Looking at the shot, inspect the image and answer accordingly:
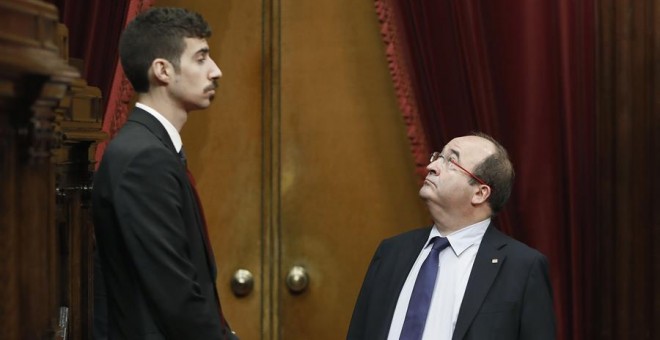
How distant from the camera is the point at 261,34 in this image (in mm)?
3469

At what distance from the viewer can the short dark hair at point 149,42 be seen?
6.77 ft

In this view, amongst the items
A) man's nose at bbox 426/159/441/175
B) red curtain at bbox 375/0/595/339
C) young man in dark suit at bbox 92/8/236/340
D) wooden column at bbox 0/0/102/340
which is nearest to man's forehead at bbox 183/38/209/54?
young man in dark suit at bbox 92/8/236/340

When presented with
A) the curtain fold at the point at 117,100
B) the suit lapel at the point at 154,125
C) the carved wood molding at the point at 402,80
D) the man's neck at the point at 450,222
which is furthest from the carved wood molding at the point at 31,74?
the carved wood molding at the point at 402,80

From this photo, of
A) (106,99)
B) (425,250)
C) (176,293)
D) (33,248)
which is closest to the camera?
(33,248)

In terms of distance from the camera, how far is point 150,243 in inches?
73.4

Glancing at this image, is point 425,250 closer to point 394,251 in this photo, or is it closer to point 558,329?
point 394,251

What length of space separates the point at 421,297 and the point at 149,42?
3.32ft

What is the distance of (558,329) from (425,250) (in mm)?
750

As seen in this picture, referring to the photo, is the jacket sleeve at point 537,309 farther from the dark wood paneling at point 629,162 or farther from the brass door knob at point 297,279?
the brass door knob at point 297,279

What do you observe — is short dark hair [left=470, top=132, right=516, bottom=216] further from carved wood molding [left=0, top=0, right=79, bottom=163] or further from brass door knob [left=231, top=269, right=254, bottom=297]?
carved wood molding [left=0, top=0, right=79, bottom=163]

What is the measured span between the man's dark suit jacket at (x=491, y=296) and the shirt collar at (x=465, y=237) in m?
0.02

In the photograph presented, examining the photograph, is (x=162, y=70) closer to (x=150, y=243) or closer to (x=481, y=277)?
(x=150, y=243)

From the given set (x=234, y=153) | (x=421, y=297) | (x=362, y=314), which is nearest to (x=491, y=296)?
(x=421, y=297)

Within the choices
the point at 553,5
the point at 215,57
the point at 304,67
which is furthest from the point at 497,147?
the point at 215,57
